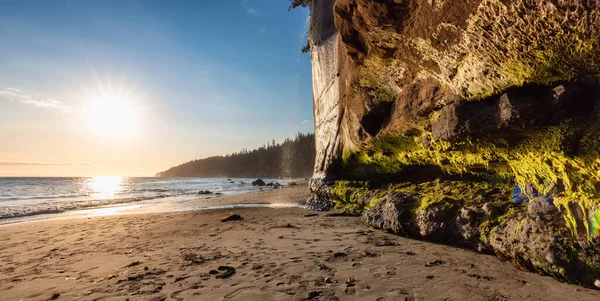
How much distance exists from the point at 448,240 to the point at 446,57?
10.0 ft

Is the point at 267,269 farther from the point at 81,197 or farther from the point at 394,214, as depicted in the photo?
the point at 81,197

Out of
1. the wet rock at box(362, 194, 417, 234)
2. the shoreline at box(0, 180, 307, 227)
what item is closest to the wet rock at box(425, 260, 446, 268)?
the wet rock at box(362, 194, 417, 234)

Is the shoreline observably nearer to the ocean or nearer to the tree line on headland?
the ocean

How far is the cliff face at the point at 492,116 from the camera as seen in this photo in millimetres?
3064

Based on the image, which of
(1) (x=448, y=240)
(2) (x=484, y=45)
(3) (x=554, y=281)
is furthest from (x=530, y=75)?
(1) (x=448, y=240)

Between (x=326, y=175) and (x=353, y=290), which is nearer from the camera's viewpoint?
(x=353, y=290)

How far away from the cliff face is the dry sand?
48cm

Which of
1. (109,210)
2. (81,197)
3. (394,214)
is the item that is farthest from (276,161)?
(394,214)

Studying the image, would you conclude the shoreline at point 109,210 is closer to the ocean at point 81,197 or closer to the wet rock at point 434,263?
the ocean at point 81,197

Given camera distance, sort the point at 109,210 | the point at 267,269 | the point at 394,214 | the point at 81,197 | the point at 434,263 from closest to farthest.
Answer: the point at 434,263 < the point at 267,269 < the point at 394,214 < the point at 109,210 < the point at 81,197

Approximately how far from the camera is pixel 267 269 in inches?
162

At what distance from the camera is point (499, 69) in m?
3.67

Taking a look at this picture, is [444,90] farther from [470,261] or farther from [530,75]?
[470,261]

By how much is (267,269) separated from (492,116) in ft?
12.8
